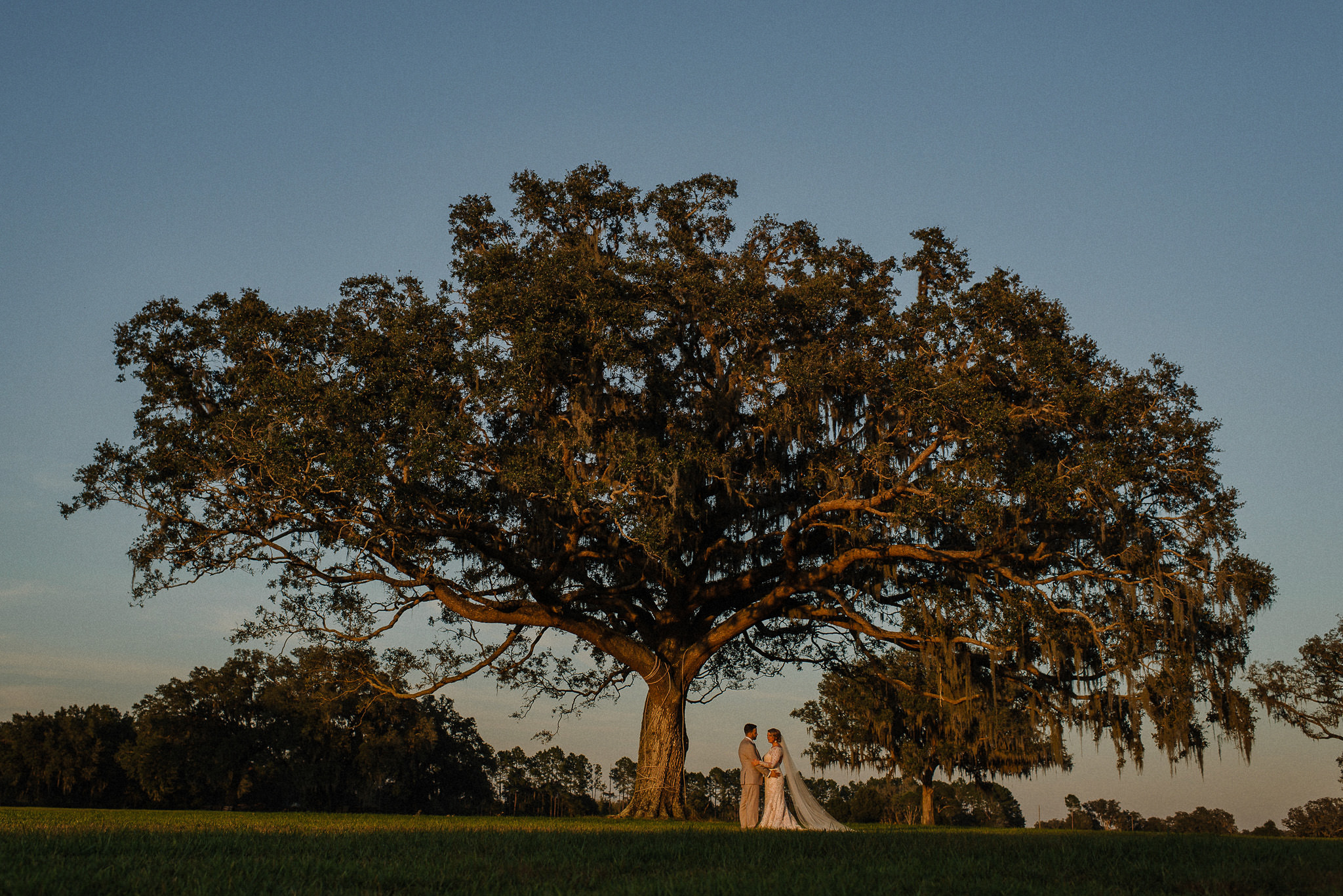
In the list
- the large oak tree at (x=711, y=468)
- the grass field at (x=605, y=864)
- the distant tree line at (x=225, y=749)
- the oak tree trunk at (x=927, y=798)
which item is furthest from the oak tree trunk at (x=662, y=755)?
the distant tree line at (x=225, y=749)

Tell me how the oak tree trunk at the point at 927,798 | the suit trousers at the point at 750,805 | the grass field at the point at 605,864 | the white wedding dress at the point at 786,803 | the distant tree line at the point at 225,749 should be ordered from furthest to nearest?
the distant tree line at the point at 225,749 < the oak tree trunk at the point at 927,798 < the suit trousers at the point at 750,805 < the white wedding dress at the point at 786,803 < the grass field at the point at 605,864

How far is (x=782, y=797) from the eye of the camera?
13.3 meters

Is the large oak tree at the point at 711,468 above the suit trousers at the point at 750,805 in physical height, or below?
above

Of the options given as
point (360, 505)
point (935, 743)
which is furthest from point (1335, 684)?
point (360, 505)

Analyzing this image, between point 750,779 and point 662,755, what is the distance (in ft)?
13.8

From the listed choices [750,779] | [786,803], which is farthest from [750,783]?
[786,803]

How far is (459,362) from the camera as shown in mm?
15148

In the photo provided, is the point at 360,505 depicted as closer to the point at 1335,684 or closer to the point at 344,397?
the point at 344,397

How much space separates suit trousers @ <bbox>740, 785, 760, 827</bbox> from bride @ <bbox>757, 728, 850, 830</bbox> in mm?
135

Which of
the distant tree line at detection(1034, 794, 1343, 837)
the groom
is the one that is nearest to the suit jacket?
the groom

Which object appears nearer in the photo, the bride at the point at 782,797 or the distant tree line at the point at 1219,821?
the bride at the point at 782,797

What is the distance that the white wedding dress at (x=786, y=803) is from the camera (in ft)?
43.4

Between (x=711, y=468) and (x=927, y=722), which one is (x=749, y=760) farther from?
(x=927, y=722)

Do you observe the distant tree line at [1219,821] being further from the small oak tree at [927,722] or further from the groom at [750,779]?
the groom at [750,779]
